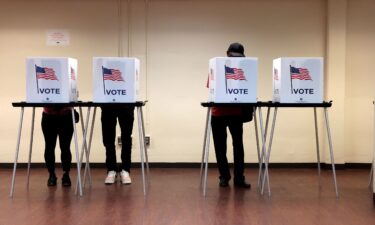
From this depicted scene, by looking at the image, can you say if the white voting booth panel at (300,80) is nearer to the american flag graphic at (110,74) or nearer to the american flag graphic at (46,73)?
the american flag graphic at (110,74)

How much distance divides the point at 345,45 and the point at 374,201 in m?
2.23

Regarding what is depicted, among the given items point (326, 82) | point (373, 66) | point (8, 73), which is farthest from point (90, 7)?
point (373, 66)

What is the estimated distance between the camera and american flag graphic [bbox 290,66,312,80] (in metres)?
3.71

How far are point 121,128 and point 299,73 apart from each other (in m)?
1.73

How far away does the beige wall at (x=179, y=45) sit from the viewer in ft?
17.4

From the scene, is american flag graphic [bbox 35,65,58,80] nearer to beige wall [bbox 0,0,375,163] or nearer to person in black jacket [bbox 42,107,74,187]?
person in black jacket [bbox 42,107,74,187]

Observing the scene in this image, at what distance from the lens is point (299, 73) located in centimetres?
371

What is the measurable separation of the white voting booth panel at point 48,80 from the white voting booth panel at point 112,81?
24 centimetres

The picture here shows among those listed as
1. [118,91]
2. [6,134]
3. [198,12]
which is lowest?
[6,134]

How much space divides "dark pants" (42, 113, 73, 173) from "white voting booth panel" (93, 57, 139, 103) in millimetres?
631

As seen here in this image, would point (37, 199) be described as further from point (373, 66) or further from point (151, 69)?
point (373, 66)

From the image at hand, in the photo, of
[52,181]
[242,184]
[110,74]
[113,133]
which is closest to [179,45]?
[113,133]

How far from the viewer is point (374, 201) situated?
11.7 ft

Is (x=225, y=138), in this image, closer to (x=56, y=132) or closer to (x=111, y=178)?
(x=111, y=178)
